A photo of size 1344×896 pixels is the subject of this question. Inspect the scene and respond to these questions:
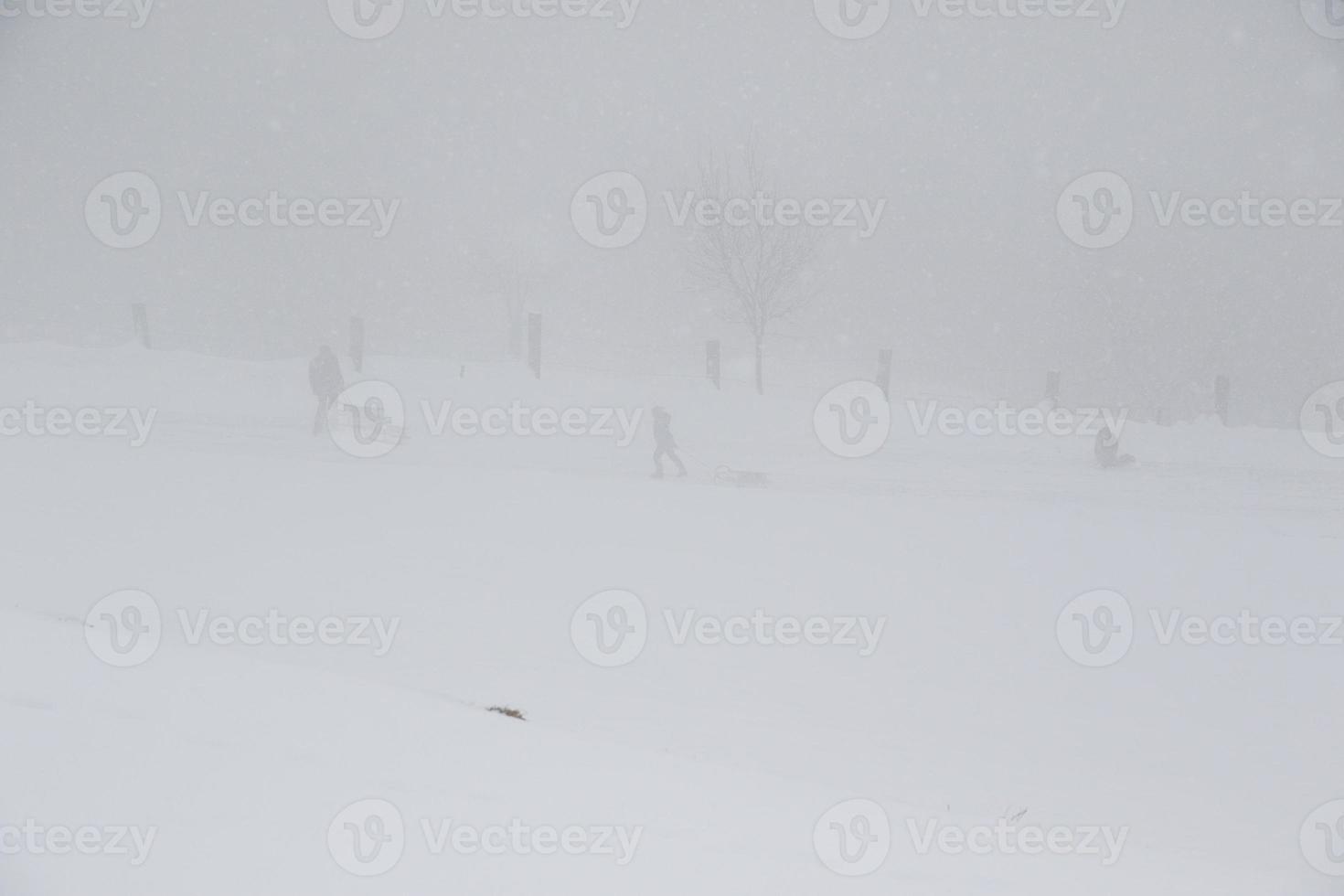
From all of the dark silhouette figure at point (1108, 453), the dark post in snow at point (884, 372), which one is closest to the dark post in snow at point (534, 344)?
the dark post in snow at point (884, 372)

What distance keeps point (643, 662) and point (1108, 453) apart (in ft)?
35.9

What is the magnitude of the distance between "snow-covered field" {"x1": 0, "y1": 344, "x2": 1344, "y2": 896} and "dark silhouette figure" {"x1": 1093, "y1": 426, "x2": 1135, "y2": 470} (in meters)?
0.51

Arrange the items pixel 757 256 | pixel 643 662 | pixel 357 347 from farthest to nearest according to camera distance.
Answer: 1. pixel 357 347
2. pixel 757 256
3. pixel 643 662

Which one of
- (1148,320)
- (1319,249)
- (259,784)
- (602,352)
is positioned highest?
(1319,249)

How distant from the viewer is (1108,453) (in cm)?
1433

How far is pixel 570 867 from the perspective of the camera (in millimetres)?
3531

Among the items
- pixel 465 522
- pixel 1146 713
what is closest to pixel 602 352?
pixel 465 522

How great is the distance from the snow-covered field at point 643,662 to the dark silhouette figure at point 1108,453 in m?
0.51

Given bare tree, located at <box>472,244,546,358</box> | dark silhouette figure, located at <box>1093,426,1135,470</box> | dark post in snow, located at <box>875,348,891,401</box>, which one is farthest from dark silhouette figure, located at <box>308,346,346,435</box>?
bare tree, located at <box>472,244,546,358</box>

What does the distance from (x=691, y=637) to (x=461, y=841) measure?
468 cm

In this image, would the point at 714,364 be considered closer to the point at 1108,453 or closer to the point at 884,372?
the point at 884,372

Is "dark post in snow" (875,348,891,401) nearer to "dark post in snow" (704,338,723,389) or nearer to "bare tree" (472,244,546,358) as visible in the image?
"dark post in snow" (704,338,723,389)

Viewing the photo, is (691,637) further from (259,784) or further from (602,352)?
(602,352)

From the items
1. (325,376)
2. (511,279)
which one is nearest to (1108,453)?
(325,376)
